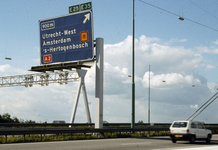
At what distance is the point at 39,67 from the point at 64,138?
1003 centimetres

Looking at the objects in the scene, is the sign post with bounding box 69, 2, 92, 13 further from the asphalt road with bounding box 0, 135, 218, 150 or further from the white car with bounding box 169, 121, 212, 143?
the asphalt road with bounding box 0, 135, 218, 150

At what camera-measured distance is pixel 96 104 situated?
25.1 meters

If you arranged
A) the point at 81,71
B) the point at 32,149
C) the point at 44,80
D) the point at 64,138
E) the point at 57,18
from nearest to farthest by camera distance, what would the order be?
1. the point at 32,149
2. the point at 64,138
3. the point at 57,18
4. the point at 81,71
5. the point at 44,80

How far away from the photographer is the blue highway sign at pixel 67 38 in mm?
25297

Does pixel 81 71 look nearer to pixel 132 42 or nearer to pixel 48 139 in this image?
pixel 132 42

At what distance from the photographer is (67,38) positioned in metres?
26.2

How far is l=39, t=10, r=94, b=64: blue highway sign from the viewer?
2530 cm

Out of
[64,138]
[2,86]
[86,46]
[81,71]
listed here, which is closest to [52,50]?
[86,46]

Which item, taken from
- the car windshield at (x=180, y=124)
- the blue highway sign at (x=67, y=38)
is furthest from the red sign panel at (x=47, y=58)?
the car windshield at (x=180, y=124)

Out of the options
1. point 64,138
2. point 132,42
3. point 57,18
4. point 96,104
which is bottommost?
point 64,138

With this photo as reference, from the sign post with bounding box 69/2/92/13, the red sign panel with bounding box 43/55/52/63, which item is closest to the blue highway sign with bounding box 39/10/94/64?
the red sign panel with bounding box 43/55/52/63

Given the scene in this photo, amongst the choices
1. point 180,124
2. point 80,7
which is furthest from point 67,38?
point 180,124

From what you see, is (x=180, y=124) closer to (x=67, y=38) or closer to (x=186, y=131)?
(x=186, y=131)

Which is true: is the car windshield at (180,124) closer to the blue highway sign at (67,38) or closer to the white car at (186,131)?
the white car at (186,131)
